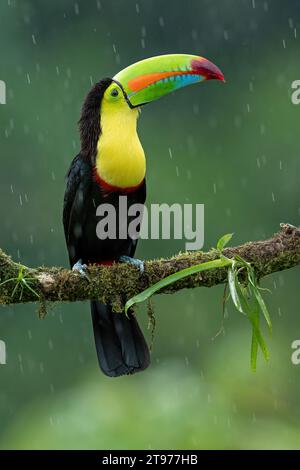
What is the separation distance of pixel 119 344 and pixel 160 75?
1266mm

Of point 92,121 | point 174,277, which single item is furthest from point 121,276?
point 92,121

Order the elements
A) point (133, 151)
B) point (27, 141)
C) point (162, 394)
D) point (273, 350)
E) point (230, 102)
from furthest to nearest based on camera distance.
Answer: point (230, 102), point (27, 141), point (273, 350), point (162, 394), point (133, 151)

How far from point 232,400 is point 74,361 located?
12.1 ft

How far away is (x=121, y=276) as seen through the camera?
13.3 ft

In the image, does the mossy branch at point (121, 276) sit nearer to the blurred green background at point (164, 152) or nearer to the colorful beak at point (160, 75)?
the colorful beak at point (160, 75)

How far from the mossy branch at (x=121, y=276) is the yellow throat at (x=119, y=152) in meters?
0.73

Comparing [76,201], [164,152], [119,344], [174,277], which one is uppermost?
[164,152]

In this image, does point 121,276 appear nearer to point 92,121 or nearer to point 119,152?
point 119,152

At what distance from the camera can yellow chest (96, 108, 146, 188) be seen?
466 centimetres

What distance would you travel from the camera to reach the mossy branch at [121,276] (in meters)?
3.93

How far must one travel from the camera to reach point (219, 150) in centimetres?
1119

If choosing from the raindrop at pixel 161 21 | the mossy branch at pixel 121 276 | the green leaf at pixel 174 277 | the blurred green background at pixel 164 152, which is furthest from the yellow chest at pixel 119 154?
the raindrop at pixel 161 21

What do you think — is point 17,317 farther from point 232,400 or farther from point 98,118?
point 98,118

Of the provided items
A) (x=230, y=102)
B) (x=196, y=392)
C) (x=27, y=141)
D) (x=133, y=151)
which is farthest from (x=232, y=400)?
(x=230, y=102)
